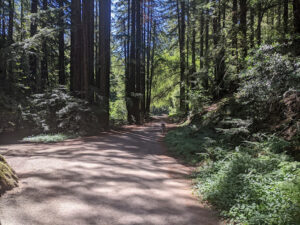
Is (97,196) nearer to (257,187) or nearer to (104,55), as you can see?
(257,187)

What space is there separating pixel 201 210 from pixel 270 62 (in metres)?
4.35

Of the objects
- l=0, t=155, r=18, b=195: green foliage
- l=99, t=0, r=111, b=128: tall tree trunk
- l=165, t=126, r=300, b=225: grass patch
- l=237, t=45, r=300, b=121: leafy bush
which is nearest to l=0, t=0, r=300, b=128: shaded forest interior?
l=99, t=0, r=111, b=128: tall tree trunk

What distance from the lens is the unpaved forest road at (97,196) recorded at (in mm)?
3393

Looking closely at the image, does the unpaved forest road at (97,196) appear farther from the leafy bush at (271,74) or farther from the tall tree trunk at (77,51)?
the tall tree trunk at (77,51)

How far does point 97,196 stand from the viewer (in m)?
4.15

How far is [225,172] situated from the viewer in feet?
16.1

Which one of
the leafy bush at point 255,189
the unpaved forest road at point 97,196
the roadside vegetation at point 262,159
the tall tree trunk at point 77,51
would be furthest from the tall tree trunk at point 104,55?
the leafy bush at point 255,189

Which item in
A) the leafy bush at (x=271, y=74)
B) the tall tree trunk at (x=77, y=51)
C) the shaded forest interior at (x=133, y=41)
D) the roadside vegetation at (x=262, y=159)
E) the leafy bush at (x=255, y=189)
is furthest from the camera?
the tall tree trunk at (x=77, y=51)

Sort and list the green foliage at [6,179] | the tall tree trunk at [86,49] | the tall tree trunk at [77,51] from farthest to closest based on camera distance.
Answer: the tall tree trunk at [77,51]
the tall tree trunk at [86,49]
the green foliage at [6,179]


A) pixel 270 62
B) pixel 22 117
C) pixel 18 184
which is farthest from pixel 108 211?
pixel 22 117

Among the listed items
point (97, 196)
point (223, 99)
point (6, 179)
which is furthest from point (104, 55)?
point (97, 196)

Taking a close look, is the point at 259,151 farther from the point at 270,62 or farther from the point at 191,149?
the point at 191,149

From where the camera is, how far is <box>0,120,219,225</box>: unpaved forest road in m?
3.39

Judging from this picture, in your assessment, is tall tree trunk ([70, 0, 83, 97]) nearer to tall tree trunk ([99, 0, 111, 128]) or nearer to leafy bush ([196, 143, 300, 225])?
tall tree trunk ([99, 0, 111, 128])
